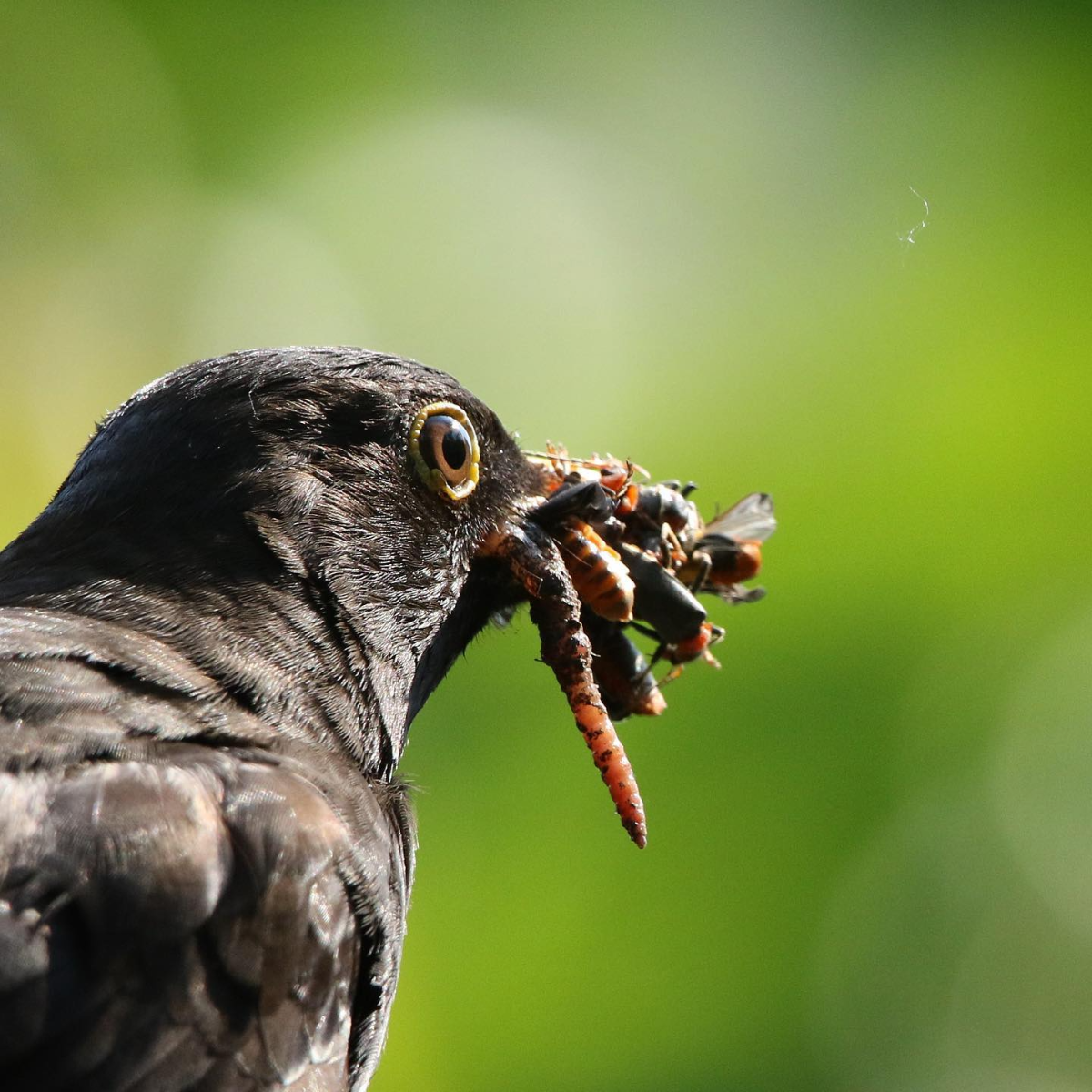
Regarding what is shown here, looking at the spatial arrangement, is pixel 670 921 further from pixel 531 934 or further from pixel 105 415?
pixel 105 415

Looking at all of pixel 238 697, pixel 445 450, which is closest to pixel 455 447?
pixel 445 450

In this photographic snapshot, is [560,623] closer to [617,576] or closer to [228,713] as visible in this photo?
[617,576]

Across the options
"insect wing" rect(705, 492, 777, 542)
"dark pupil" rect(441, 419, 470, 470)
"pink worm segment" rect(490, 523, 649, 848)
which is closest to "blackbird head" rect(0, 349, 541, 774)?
"dark pupil" rect(441, 419, 470, 470)

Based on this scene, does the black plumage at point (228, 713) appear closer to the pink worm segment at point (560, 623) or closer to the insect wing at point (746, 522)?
the pink worm segment at point (560, 623)

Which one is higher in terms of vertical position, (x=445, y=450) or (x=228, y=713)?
(x=445, y=450)

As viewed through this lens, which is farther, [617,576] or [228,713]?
[617,576]

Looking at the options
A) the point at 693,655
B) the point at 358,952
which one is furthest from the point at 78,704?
the point at 693,655

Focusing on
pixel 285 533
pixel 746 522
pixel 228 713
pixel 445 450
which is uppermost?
pixel 445 450
